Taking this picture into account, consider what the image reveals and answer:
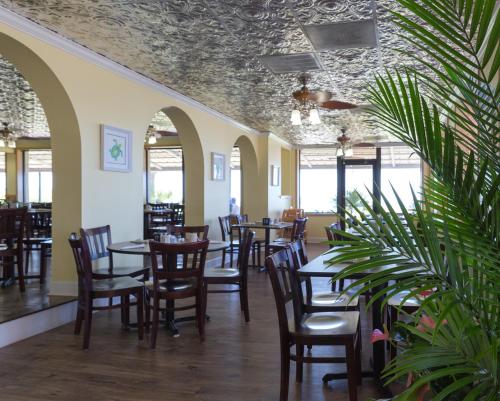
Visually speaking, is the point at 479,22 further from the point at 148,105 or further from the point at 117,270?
the point at 148,105

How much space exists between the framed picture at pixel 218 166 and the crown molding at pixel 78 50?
1.22 m

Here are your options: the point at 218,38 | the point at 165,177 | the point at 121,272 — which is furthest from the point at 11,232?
the point at 165,177

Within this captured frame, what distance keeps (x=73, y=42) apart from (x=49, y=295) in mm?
2484

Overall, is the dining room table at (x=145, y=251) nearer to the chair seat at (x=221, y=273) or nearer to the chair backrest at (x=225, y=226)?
the chair seat at (x=221, y=273)

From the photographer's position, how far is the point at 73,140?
4.55 meters

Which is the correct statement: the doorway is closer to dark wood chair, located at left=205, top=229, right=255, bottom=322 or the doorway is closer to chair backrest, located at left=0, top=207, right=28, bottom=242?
dark wood chair, located at left=205, top=229, right=255, bottom=322

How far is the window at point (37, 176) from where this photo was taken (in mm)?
12523

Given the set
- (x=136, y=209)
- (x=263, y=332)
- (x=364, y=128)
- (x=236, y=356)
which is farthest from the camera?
(x=364, y=128)

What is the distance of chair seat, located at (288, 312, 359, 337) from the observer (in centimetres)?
256

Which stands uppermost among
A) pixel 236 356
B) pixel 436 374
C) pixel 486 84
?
pixel 486 84

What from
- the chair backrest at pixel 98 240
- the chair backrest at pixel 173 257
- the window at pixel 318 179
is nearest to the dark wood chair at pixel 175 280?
the chair backrest at pixel 173 257

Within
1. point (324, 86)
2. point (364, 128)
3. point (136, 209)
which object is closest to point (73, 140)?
point (136, 209)

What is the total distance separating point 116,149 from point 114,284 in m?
1.75

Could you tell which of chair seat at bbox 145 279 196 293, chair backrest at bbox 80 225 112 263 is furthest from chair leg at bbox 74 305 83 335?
chair seat at bbox 145 279 196 293
